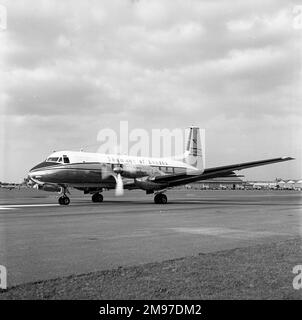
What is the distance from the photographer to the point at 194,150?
40062 mm

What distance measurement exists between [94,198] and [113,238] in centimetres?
2145

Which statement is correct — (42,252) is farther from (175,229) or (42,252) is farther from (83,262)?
(175,229)

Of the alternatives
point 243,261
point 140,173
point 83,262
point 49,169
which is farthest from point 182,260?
point 140,173

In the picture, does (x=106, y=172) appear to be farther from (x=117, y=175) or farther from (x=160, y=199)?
(x=160, y=199)

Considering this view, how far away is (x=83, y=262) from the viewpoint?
783 centimetres

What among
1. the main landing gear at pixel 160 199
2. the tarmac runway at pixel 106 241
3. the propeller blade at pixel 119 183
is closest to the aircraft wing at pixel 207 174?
the main landing gear at pixel 160 199

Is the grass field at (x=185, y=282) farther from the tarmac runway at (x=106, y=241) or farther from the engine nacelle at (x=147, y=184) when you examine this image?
the engine nacelle at (x=147, y=184)

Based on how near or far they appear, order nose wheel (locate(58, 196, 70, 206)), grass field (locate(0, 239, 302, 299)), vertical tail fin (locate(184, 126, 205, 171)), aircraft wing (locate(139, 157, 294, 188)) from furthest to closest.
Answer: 1. vertical tail fin (locate(184, 126, 205, 171))
2. aircraft wing (locate(139, 157, 294, 188))
3. nose wheel (locate(58, 196, 70, 206))
4. grass field (locate(0, 239, 302, 299))

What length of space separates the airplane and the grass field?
20.3 m

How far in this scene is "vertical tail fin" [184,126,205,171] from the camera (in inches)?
1558

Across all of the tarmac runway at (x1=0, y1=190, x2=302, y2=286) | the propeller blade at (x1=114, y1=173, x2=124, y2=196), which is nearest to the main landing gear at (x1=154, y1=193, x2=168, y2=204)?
the propeller blade at (x1=114, y1=173, x2=124, y2=196)

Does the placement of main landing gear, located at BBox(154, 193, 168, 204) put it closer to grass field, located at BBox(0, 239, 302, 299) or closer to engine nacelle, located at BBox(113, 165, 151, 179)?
engine nacelle, located at BBox(113, 165, 151, 179)

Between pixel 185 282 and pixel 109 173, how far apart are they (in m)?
24.6

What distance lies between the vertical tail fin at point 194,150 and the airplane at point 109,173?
15.5 ft
